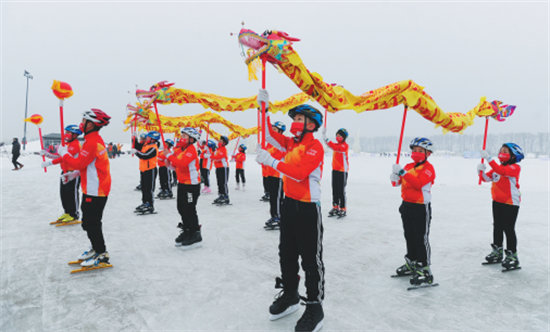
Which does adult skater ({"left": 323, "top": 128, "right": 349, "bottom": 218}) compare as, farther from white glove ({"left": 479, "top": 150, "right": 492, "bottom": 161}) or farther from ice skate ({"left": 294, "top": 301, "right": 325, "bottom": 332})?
ice skate ({"left": 294, "top": 301, "right": 325, "bottom": 332})

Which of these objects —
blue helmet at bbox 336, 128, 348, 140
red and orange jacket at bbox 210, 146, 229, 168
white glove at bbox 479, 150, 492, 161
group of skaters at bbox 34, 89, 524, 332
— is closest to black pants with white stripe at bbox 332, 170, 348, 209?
group of skaters at bbox 34, 89, 524, 332

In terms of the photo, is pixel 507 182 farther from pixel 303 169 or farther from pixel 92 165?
pixel 92 165

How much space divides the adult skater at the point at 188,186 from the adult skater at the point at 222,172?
4006 mm

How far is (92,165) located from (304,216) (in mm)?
3218

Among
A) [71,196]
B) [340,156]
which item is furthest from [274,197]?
[71,196]

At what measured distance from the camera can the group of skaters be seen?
9.82 ft

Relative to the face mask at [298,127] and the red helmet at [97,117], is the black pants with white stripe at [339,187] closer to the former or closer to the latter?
the face mask at [298,127]

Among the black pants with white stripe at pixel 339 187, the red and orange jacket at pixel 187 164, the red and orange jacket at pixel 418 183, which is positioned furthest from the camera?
the black pants with white stripe at pixel 339 187

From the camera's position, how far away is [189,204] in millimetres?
5355

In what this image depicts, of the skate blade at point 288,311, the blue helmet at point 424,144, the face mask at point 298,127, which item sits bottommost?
the skate blade at point 288,311

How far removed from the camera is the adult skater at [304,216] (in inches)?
114

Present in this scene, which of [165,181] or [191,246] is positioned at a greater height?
[165,181]

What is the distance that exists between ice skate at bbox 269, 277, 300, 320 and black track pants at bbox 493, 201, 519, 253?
3309mm

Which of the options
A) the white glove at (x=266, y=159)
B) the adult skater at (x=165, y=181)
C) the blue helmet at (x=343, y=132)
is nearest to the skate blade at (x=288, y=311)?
the white glove at (x=266, y=159)
